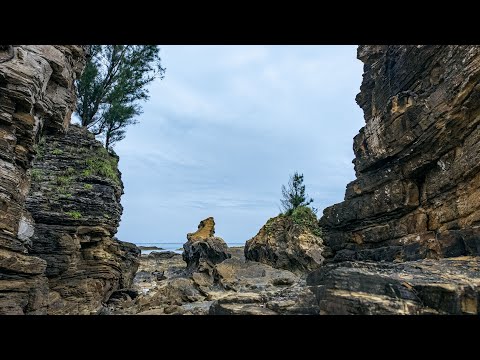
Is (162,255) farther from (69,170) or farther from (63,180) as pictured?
(63,180)

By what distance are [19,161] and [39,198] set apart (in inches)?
310

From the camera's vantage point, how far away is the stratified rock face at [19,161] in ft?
31.9

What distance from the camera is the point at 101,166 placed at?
20.5m

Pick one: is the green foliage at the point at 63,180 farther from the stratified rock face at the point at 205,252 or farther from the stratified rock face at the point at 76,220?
the stratified rock face at the point at 205,252

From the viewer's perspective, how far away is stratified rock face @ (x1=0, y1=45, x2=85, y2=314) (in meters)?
9.73

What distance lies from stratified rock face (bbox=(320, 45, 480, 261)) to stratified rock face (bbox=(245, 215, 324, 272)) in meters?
11.1

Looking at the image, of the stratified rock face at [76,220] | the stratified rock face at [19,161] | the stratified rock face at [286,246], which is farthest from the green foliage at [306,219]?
the stratified rock face at [19,161]

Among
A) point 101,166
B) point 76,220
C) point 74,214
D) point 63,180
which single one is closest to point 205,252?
point 101,166

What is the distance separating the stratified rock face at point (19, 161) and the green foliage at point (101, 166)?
8.19 meters

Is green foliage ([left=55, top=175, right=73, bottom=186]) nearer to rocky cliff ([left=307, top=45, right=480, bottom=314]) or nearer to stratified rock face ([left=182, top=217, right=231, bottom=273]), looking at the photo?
rocky cliff ([left=307, top=45, right=480, bottom=314])

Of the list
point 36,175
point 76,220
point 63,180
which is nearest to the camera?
point 76,220

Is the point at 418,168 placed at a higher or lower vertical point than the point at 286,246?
higher
